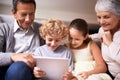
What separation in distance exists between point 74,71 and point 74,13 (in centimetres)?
112

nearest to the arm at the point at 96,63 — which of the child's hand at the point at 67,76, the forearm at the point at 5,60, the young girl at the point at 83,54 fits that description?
the young girl at the point at 83,54

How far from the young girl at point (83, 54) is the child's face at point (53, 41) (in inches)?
4.7

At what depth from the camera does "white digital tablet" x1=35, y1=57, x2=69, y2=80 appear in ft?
4.13

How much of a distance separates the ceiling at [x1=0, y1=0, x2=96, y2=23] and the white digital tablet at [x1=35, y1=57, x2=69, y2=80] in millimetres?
1116

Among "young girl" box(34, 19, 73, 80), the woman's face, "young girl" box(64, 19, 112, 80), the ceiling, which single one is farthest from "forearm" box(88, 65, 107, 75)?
the ceiling

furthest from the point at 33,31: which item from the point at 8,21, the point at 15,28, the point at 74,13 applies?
the point at 74,13

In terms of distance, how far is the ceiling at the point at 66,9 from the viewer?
2.37 m

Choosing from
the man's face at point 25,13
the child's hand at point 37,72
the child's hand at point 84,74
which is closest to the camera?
the child's hand at point 37,72

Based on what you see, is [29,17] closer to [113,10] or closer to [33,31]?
[33,31]

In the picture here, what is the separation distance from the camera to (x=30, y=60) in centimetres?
124

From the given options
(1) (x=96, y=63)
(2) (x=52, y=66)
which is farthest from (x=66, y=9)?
(2) (x=52, y=66)

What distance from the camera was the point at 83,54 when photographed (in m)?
1.53

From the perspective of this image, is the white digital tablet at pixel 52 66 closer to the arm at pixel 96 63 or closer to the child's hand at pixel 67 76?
the child's hand at pixel 67 76

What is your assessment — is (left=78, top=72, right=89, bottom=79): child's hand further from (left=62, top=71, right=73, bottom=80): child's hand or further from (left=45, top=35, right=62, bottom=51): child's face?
(left=45, top=35, right=62, bottom=51): child's face
